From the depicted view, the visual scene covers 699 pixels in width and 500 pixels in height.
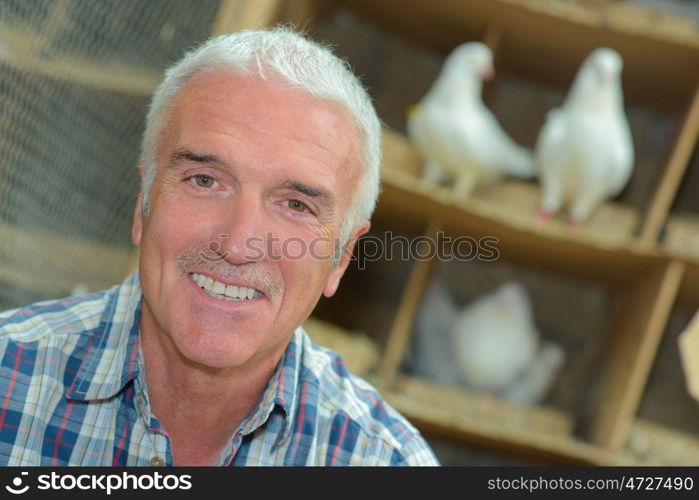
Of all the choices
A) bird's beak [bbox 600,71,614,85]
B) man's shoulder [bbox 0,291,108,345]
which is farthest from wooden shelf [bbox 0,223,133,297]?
bird's beak [bbox 600,71,614,85]

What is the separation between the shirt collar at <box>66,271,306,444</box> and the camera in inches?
28.5

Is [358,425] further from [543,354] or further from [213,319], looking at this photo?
[543,354]

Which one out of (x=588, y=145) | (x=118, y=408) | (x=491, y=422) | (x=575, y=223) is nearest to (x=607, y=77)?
(x=588, y=145)

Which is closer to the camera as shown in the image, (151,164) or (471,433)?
(151,164)

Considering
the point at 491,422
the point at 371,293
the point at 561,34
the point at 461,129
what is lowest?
the point at 491,422

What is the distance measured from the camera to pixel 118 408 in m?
0.74

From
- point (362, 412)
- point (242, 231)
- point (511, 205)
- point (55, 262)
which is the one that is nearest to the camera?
point (242, 231)

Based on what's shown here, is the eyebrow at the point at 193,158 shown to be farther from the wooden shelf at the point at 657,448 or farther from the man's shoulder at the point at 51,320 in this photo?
the wooden shelf at the point at 657,448

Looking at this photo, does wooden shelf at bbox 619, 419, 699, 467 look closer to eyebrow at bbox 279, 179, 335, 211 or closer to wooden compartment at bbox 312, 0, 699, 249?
wooden compartment at bbox 312, 0, 699, 249

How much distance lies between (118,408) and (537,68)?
119 centimetres

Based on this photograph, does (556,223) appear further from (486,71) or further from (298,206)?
(298,206)

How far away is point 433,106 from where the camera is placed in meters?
1.47
